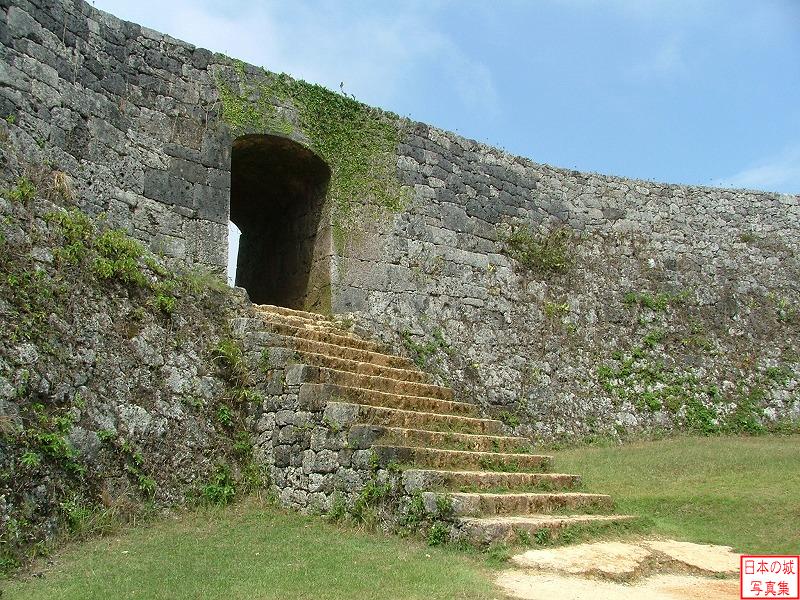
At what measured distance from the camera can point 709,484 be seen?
8.47 m

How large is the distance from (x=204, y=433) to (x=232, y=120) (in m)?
4.34

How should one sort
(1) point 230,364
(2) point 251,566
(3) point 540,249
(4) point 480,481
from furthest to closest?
(3) point 540,249, (1) point 230,364, (4) point 480,481, (2) point 251,566

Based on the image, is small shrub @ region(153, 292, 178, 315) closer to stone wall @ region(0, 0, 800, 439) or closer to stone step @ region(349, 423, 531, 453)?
stone wall @ region(0, 0, 800, 439)

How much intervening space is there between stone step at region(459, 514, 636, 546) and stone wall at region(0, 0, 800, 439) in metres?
4.22

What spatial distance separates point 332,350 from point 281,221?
3775 mm

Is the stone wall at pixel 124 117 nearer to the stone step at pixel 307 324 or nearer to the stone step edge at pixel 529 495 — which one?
the stone step at pixel 307 324

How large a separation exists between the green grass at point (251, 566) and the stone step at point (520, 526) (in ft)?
0.80

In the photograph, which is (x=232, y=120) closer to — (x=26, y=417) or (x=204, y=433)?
(x=204, y=433)

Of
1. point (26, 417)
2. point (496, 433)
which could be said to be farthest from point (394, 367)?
point (26, 417)

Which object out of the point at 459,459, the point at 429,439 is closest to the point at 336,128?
the point at 429,439

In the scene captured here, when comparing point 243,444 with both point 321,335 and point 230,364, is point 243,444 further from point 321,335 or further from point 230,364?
point 321,335

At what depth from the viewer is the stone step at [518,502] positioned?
19.9ft

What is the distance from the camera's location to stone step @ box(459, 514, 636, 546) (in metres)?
5.73

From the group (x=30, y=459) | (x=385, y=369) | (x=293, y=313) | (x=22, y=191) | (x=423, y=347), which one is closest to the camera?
(x=30, y=459)
